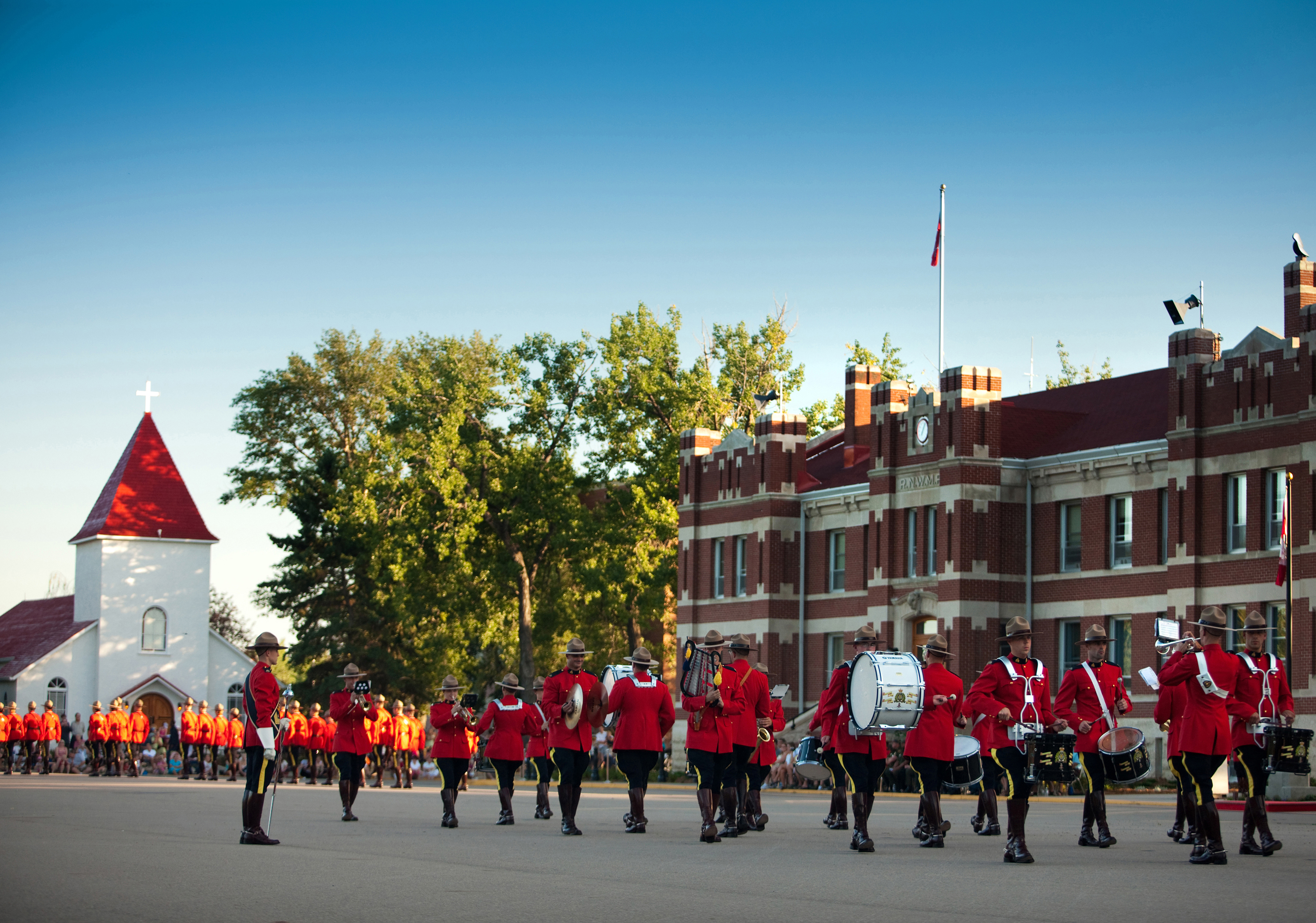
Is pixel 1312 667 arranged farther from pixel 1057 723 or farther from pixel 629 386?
pixel 629 386

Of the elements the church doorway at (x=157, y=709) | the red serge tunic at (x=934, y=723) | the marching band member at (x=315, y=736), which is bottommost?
the church doorway at (x=157, y=709)

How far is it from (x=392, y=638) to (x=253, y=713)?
52.1 meters

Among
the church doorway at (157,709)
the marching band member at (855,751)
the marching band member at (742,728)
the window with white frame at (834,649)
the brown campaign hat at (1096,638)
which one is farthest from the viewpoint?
the church doorway at (157,709)

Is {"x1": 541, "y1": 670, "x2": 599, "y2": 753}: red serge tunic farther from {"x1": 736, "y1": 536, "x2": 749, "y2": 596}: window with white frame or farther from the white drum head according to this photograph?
{"x1": 736, "y1": 536, "x2": 749, "y2": 596}: window with white frame

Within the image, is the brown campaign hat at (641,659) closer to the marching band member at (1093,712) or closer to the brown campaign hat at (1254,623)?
the marching band member at (1093,712)

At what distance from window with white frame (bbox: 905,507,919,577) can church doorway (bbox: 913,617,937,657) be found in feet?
4.45

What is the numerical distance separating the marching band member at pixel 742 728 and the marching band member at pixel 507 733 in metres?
3.47

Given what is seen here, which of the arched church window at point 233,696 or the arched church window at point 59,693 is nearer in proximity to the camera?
the arched church window at point 59,693

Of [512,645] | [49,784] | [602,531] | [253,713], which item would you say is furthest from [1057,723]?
[512,645]

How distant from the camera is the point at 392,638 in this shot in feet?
224

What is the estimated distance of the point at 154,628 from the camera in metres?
65.8

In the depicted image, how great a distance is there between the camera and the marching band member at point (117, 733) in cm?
4550

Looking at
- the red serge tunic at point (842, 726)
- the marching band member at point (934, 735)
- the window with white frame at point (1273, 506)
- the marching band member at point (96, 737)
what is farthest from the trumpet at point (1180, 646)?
the marching band member at point (96, 737)

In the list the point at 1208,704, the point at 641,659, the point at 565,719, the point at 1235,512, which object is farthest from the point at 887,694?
the point at 1235,512
